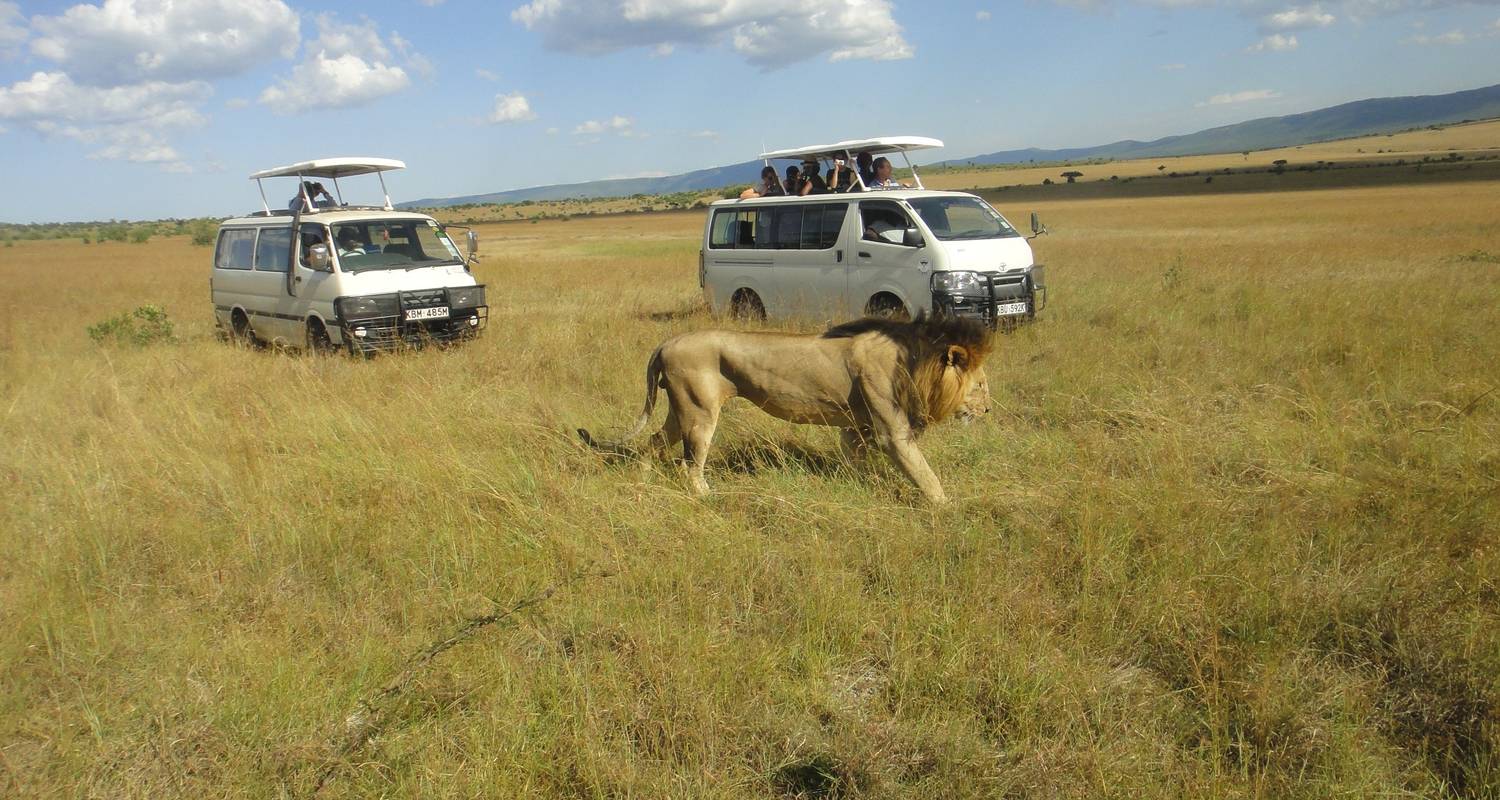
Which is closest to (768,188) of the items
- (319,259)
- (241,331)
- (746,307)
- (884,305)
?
(746,307)

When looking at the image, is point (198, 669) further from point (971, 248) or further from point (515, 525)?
point (971, 248)

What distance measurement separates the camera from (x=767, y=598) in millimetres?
4328

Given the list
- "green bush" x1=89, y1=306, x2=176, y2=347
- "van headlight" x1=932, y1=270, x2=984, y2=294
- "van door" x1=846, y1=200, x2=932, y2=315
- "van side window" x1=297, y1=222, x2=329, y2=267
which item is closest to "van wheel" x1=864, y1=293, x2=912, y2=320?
"van door" x1=846, y1=200, x2=932, y2=315

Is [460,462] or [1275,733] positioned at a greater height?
[460,462]

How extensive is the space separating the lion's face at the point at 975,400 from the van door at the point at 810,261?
588cm

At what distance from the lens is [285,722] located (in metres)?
3.43

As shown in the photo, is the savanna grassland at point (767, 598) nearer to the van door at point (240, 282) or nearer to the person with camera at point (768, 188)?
the van door at point (240, 282)

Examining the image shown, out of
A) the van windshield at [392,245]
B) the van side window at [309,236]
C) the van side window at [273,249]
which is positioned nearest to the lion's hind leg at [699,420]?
the van windshield at [392,245]

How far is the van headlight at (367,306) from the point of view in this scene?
11352 mm

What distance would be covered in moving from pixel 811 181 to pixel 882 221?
8.94ft

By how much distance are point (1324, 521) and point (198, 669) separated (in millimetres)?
5109

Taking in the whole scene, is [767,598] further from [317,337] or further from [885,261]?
[317,337]

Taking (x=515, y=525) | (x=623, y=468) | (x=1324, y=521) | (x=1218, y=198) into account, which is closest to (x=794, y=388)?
(x=623, y=468)

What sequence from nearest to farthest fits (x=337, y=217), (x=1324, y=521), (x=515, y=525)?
(x=1324, y=521) < (x=515, y=525) < (x=337, y=217)
